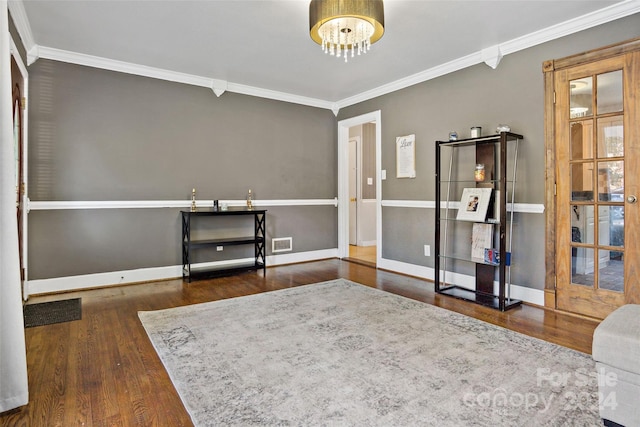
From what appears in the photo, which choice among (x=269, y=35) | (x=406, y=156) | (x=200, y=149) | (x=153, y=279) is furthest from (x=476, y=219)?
(x=153, y=279)

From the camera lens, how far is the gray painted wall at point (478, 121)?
327 centimetres

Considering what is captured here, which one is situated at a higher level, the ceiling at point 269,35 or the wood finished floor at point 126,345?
the ceiling at point 269,35

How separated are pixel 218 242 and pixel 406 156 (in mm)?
2587

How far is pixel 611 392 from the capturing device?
151 cm

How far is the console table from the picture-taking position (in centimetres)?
425

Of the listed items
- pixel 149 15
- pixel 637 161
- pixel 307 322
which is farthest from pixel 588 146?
pixel 149 15

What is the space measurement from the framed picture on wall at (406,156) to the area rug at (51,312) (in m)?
3.77

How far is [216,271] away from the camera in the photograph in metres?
4.44

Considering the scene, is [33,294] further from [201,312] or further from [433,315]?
[433,315]

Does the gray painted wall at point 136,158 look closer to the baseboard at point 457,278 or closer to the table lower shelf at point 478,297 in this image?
the baseboard at point 457,278

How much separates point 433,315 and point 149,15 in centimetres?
342

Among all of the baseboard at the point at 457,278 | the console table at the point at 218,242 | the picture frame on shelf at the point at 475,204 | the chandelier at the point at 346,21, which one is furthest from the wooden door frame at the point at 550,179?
the console table at the point at 218,242

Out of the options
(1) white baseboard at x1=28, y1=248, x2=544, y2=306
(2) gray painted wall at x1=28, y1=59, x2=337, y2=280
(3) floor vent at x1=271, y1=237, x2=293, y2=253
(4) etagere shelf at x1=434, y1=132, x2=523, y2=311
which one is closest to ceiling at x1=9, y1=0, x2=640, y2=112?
(2) gray painted wall at x1=28, y1=59, x2=337, y2=280

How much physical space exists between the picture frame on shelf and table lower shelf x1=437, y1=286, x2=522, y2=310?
2.49 ft
